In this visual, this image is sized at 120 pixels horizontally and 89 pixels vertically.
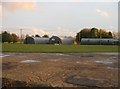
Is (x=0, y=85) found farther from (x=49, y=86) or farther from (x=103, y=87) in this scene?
(x=103, y=87)

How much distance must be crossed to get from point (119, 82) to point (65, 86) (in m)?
1.80

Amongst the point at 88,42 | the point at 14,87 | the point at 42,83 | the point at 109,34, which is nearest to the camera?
the point at 14,87

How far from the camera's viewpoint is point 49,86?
6.14 meters

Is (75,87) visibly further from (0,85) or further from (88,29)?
(88,29)

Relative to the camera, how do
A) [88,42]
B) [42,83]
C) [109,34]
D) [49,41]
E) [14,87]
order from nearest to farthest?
[14,87] < [42,83] < [88,42] < [49,41] < [109,34]

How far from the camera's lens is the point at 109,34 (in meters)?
84.5

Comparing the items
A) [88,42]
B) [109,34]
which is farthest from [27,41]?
[109,34]

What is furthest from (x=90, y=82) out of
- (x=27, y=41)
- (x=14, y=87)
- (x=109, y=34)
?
(x=109, y=34)

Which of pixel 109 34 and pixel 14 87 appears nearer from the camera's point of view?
pixel 14 87

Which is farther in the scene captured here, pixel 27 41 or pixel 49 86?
pixel 27 41

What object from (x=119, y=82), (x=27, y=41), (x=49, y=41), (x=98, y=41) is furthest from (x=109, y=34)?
(x=119, y=82)

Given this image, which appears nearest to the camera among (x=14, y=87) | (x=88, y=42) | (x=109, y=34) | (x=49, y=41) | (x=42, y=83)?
(x=14, y=87)

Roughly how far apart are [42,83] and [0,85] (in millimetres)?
1202

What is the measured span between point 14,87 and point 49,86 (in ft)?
3.10
